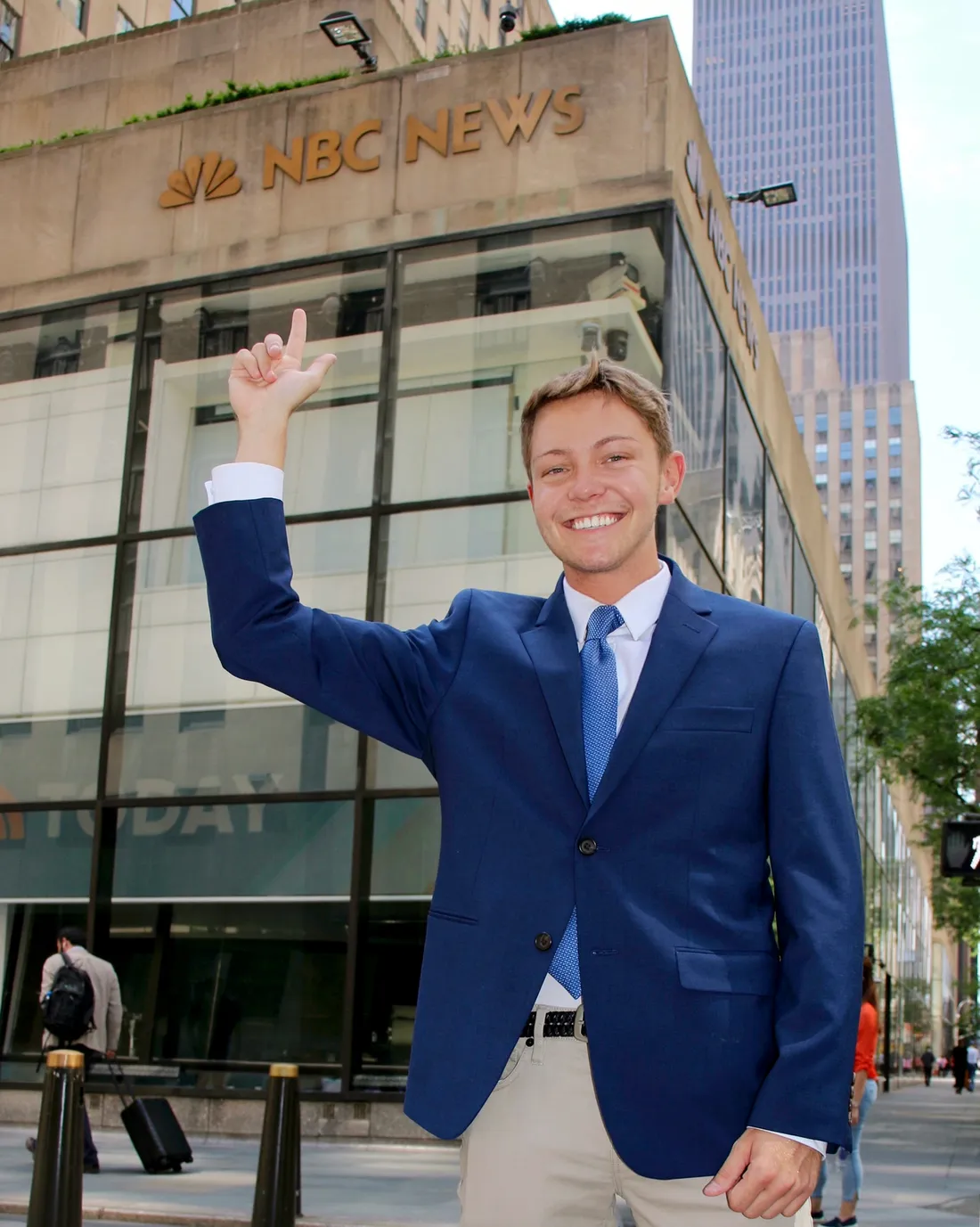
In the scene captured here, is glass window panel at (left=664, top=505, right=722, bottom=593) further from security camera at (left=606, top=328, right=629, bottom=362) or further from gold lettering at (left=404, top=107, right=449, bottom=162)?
gold lettering at (left=404, top=107, right=449, bottom=162)

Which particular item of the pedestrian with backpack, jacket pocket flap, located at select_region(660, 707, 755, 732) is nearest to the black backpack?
the pedestrian with backpack

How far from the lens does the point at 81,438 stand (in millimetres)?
16156

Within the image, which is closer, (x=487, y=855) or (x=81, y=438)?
(x=487, y=855)

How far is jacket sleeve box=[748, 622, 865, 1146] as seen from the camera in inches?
82.9

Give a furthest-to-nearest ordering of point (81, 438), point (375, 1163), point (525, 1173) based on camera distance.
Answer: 1. point (81, 438)
2. point (375, 1163)
3. point (525, 1173)

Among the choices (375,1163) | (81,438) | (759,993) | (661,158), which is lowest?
(375,1163)

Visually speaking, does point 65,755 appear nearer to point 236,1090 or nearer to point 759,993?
point 236,1090

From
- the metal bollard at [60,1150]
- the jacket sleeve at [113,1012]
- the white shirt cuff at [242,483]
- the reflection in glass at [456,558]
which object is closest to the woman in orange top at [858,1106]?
the metal bollard at [60,1150]

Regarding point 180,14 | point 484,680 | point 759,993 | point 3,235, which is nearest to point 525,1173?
point 759,993

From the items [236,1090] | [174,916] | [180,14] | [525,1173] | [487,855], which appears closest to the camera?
[525,1173]

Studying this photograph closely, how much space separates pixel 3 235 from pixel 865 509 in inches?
5131

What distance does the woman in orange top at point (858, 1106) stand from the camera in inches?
351

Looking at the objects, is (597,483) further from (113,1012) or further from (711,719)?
(113,1012)

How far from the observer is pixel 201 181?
628 inches
